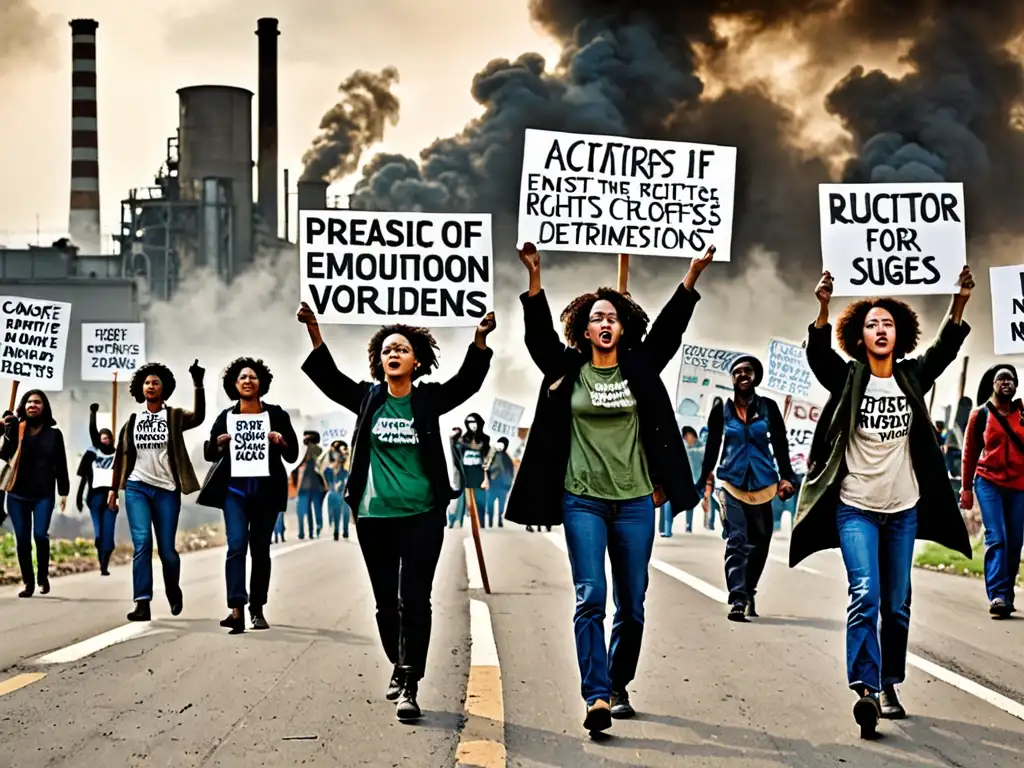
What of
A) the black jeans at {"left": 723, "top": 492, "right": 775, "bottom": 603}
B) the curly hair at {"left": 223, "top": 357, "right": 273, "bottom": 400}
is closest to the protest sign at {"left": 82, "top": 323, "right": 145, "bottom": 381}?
the curly hair at {"left": 223, "top": 357, "right": 273, "bottom": 400}

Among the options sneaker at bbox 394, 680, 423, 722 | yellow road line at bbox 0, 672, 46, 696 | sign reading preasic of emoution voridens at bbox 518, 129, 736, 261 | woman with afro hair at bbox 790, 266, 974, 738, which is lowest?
yellow road line at bbox 0, 672, 46, 696

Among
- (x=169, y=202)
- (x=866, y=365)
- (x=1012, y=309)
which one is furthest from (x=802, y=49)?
(x=866, y=365)

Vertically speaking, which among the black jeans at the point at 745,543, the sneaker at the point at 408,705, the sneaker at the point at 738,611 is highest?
the black jeans at the point at 745,543

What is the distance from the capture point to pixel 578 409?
704 centimetres

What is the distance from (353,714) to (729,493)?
5042mm

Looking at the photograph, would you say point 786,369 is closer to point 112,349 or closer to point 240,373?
point 112,349

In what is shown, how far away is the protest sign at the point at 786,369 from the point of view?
23.8 metres

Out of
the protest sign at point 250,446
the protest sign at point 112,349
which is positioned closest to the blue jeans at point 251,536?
the protest sign at point 250,446

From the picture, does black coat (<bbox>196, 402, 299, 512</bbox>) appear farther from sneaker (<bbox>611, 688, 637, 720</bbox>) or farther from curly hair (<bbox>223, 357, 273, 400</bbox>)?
sneaker (<bbox>611, 688, 637, 720</bbox>)

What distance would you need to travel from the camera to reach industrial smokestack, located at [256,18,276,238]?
5594 cm

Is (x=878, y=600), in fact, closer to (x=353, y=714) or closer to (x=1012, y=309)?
(x=353, y=714)

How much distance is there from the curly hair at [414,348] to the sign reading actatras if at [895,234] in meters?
3.25

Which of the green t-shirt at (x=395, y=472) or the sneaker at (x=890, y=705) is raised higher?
the green t-shirt at (x=395, y=472)

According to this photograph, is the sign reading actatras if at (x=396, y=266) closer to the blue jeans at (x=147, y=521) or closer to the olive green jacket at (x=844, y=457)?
the blue jeans at (x=147, y=521)
